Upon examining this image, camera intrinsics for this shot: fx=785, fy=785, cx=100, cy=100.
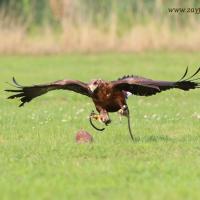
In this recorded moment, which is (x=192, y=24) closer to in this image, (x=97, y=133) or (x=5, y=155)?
(x=97, y=133)

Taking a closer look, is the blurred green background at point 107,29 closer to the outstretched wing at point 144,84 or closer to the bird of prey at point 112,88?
the outstretched wing at point 144,84

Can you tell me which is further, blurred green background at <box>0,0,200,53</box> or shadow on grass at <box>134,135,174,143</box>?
blurred green background at <box>0,0,200,53</box>

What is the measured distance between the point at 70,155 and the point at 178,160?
3.71 feet

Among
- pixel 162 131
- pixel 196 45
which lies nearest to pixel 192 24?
pixel 196 45

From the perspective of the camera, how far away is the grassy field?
6.42 meters

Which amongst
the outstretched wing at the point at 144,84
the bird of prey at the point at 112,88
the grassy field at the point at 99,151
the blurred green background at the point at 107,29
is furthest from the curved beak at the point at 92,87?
the blurred green background at the point at 107,29

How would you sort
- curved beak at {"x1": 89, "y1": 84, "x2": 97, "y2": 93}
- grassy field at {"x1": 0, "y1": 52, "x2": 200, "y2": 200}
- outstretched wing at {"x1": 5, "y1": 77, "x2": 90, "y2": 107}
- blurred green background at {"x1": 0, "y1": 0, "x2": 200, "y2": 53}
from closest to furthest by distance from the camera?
grassy field at {"x1": 0, "y1": 52, "x2": 200, "y2": 200}
curved beak at {"x1": 89, "y1": 84, "x2": 97, "y2": 93}
outstretched wing at {"x1": 5, "y1": 77, "x2": 90, "y2": 107}
blurred green background at {"x1": 0, "y1": 0, "x2": 200, "y2": 53}

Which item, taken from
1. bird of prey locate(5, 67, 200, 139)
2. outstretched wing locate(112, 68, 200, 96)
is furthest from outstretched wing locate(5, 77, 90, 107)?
outstretched wing locate(112, 68, 200, 96)

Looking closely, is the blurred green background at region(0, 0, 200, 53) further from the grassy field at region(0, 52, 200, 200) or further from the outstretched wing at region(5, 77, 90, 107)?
the outstretched wing at region(5, 77, 90, 107)

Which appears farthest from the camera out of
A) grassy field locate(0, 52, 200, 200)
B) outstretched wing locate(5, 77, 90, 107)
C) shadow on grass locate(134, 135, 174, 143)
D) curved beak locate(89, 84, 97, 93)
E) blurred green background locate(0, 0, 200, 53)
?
blurred green background locate(0, 0, 200, 53)

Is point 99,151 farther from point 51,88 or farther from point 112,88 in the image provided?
point 51,88

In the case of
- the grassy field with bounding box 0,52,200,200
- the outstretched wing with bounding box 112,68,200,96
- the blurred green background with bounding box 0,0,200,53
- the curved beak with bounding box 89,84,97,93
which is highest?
the blurred green background with bounding box 0,0,200,53

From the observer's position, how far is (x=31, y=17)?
29.2m

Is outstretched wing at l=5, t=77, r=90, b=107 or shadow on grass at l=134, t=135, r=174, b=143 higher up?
outstretched wing at l=5, t=77, r=90, b=107
